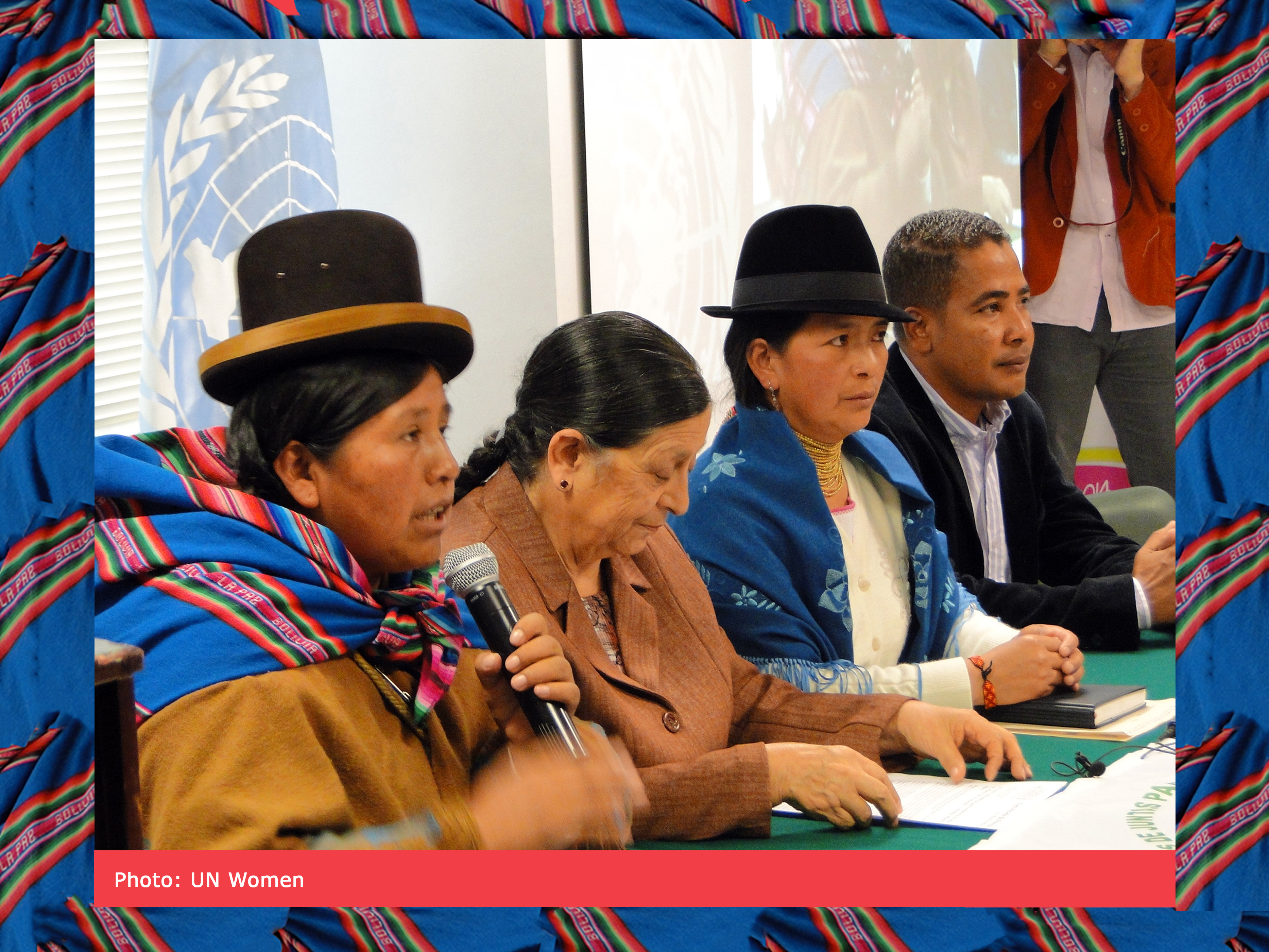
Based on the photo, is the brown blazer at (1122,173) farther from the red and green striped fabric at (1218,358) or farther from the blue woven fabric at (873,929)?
the blue woven fabric at (873,929)

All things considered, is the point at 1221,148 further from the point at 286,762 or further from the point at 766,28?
the point at 286,762

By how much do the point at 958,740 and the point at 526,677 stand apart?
2.99ft

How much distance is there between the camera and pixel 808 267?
2.50 meters

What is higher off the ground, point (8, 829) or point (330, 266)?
point (330, 266)

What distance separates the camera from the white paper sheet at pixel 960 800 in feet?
7.55

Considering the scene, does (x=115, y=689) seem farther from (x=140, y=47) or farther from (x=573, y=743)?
(x=140, y=47)

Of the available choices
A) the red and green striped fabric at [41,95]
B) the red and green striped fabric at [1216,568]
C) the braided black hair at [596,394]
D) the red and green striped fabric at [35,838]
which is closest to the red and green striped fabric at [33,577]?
the red and green striped fabric at [35,838]

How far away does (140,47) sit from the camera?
2.54 m

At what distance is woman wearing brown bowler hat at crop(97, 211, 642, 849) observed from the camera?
6.58 feet

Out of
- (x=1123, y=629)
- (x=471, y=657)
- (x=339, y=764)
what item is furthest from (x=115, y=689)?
(x=1123, y=629)

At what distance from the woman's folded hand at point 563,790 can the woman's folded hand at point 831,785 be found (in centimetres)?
28

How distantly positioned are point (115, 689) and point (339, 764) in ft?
1.39

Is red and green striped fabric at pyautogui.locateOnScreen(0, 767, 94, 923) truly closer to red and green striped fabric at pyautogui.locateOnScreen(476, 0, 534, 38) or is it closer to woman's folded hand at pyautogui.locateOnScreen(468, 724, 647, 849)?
woman's folded hand at pyautogui.locateOnScreen(468, 724, 647, 849)

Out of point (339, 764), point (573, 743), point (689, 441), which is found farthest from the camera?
point (689, 441)
